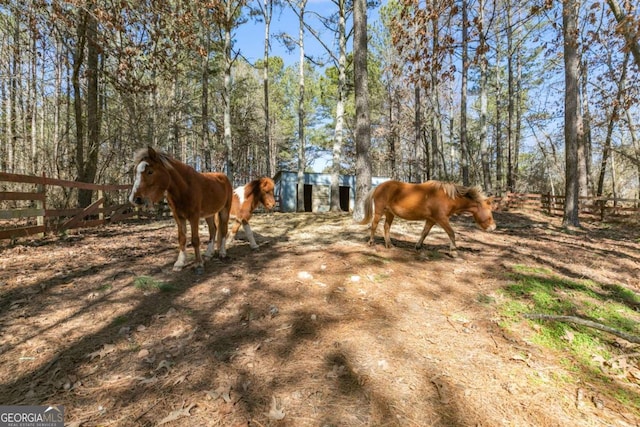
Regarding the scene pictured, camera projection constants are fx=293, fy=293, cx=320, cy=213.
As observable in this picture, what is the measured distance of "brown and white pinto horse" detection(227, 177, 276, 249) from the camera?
21.3 ft

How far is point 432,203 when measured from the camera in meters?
5.81

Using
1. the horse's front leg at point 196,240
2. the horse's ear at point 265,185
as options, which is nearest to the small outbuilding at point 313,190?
the horse's ear at point 265,185

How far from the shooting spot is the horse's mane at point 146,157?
168 inches

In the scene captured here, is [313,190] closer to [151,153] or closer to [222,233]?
[222,233]

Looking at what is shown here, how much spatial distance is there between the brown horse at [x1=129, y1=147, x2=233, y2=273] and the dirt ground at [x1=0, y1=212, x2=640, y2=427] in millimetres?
683

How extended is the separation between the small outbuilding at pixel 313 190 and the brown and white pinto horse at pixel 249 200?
17920 millimetres

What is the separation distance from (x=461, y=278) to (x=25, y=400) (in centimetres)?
511

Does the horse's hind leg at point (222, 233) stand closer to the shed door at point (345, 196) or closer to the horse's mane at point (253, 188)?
the horse's mane at point (253, 188)

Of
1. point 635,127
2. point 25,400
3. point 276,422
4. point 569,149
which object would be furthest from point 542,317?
point 635,127

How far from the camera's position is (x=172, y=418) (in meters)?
2.00

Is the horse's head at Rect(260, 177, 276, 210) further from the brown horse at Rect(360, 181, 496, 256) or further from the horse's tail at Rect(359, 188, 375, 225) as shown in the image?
the brown horse at Rect(360, 181, 496, 256)
